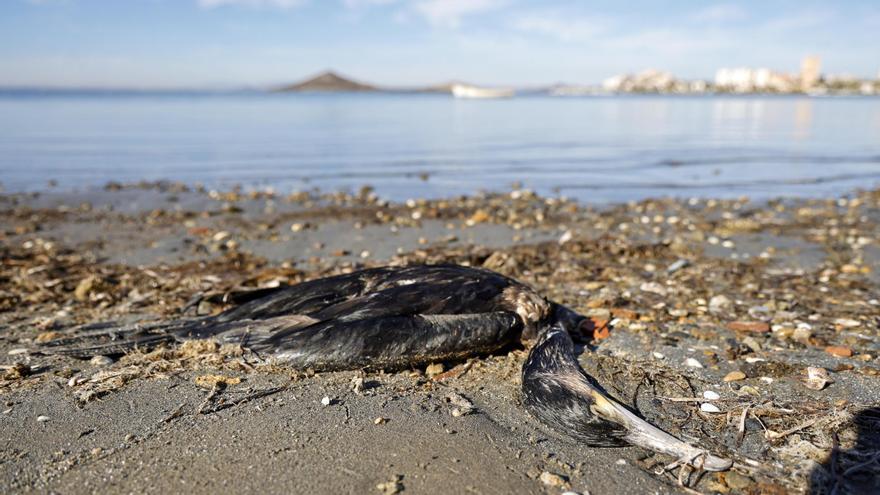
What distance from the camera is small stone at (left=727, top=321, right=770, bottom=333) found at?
216 inches

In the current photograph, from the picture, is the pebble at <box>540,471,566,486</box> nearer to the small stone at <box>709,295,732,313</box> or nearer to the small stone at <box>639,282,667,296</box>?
the small stone at <box>709,295,732,313</box>

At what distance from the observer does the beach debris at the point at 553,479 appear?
10.6 ft

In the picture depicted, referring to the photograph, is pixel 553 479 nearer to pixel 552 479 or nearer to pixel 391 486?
pixel 552 479

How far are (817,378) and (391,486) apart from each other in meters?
3.18

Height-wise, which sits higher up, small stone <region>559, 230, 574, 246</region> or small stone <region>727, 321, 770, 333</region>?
small stone <region>559, 230, 574, 246</region>

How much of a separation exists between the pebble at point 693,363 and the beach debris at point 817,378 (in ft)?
2.28

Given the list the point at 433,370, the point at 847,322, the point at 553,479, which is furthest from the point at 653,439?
the point at 847,322

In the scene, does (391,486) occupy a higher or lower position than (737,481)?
higher

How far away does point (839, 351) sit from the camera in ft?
16.4

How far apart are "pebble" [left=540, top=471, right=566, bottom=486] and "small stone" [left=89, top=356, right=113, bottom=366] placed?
3.26m

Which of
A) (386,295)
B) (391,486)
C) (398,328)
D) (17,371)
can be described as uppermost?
(386,295)

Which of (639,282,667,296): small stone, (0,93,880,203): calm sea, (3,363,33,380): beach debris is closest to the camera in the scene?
(3,363,33,380): beach debris

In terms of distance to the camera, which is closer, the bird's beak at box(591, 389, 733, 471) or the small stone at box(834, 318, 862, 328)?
the bird's beak at box(591, 389, 733, 471)

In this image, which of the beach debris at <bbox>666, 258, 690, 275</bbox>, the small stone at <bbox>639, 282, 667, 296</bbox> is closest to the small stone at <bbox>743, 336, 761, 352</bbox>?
the small stone at <bbox>639, 282, 667, 296</bbox>
